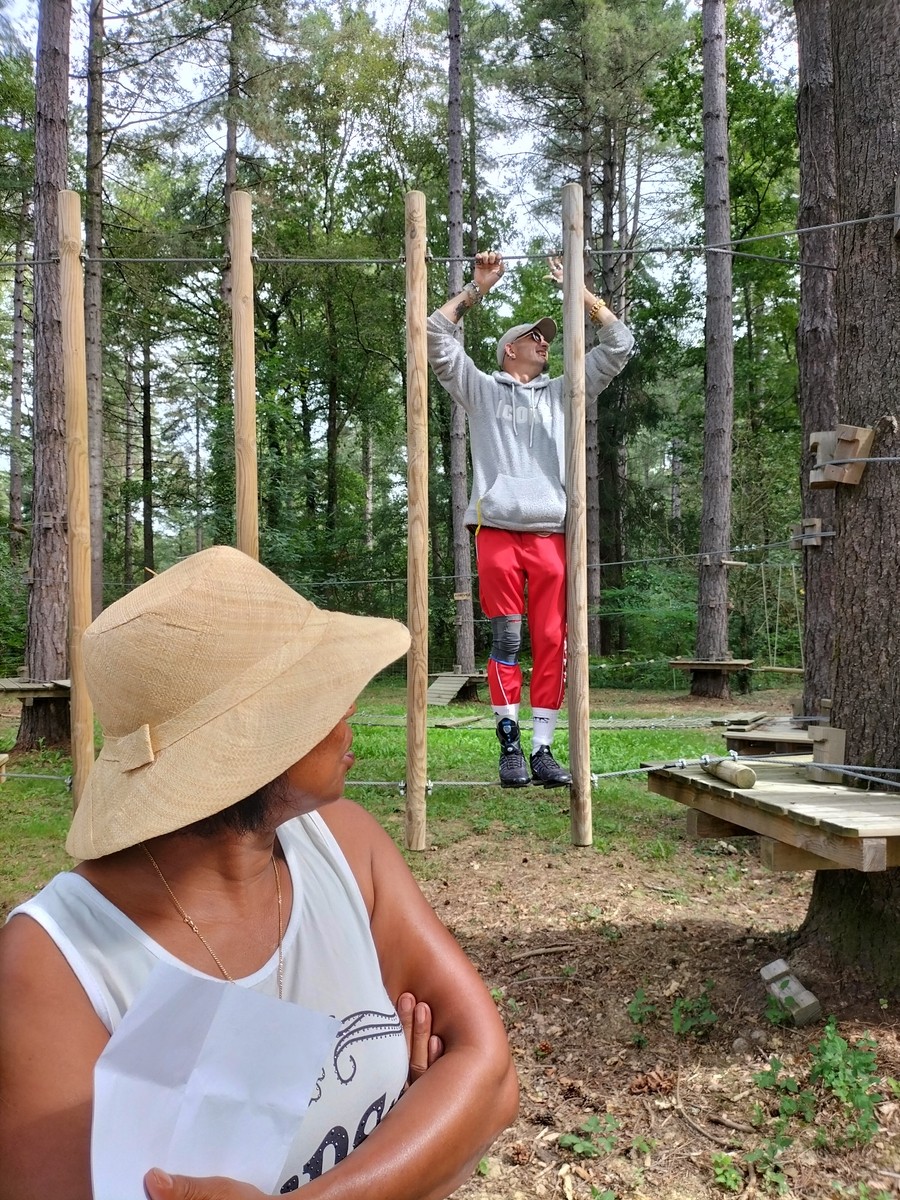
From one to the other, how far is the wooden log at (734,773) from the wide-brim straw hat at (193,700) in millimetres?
2110

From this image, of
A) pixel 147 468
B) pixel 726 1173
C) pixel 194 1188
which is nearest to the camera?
pixel 194 1188

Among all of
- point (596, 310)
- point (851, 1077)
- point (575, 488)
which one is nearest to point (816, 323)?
point (596, 310)

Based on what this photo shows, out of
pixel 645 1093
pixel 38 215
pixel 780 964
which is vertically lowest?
pixel 645 1093

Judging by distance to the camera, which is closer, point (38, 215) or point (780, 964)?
point (780, 964)

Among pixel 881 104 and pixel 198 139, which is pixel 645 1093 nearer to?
pixel 881 104

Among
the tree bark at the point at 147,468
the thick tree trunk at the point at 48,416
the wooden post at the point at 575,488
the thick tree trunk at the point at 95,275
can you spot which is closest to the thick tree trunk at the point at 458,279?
the thick tree trunk at the point at 95,275

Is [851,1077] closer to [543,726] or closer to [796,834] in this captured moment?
[796,834]

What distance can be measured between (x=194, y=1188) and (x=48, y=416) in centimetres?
712

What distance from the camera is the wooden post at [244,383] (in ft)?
9.86

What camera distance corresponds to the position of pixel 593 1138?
2418 millimetres

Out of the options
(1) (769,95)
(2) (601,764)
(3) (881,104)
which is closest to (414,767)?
(3) (881,104)

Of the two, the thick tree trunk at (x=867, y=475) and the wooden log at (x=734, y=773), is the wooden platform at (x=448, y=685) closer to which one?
the wooden log at (x=734, y=773)

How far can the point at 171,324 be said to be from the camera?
21531 mm

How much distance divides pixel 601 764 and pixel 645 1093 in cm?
446
